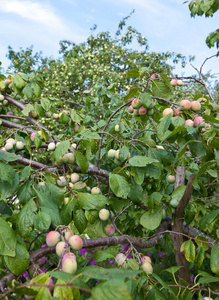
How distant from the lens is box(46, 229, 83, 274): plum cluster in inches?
31.0

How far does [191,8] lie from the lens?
3.43 meters

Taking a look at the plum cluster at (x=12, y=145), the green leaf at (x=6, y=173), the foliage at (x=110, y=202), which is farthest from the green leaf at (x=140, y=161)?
the plum cluster at (x=12, y=145)

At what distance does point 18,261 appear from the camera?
965 millimetres

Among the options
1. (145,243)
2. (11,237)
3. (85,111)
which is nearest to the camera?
(11,237)

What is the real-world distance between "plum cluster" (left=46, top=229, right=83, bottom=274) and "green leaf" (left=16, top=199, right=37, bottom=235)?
138 mm

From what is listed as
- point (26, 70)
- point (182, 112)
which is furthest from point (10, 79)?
point (26, 70)

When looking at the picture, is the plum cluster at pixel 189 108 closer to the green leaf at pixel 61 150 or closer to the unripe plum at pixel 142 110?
the unripe plum at pixel 142 110

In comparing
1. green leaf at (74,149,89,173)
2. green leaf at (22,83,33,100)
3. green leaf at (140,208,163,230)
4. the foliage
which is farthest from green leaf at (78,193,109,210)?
green leaf at (22,83,33,100)

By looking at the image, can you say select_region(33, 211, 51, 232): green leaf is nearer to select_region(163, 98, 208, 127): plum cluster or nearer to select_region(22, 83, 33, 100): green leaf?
select_region(163, 98, 208, 127): plum cluster

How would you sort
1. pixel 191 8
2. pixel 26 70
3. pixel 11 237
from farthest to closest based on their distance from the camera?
1. pixel 26 70
2. pixel 191 8
3. pixel 11 237

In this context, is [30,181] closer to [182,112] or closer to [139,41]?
[182,112]

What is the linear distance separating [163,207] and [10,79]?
1.59 metres

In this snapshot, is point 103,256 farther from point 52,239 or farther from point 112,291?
point 112,291

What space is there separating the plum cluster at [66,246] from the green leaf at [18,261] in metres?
0.12
